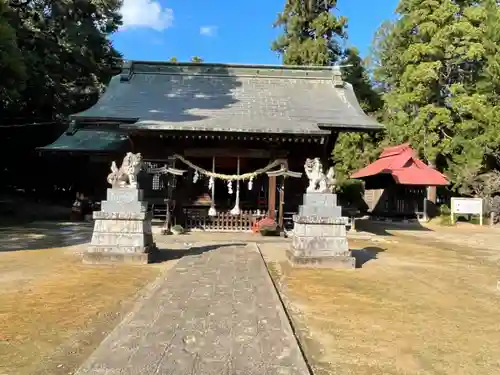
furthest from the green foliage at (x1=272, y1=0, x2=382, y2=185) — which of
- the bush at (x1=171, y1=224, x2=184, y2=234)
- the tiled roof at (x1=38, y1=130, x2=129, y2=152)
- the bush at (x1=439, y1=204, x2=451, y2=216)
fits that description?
the bush at (x1=171, y1=224, x2=184, y2=234)

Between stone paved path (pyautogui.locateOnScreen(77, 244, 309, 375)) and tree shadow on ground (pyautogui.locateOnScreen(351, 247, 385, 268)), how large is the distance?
Result: 3.64 m

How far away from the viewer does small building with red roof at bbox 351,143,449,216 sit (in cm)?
2345

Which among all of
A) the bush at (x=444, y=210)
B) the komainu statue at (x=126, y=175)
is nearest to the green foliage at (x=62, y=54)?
the komainu statue at (x=126, y=175)

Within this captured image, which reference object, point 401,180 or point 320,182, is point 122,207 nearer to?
point 320,182

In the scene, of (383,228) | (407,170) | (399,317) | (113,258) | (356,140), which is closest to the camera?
(399,317)

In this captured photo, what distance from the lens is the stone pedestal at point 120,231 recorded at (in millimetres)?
8398

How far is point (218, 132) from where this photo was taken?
13.3 metres

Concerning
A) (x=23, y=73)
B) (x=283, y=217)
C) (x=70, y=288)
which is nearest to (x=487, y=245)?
(x=283, y=217)

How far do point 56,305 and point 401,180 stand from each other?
21.2 m

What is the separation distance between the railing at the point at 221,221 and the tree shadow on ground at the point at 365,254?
464cm

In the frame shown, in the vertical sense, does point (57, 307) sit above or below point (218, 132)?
below

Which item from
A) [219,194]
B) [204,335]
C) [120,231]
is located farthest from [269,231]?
[204,335]

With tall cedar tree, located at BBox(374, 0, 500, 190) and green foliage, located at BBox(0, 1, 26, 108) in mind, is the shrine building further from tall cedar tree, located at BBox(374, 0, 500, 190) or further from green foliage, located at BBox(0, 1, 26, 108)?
tall cedar tree, located at BBox(374, 0, 500, 190)

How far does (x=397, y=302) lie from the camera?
591 cm
